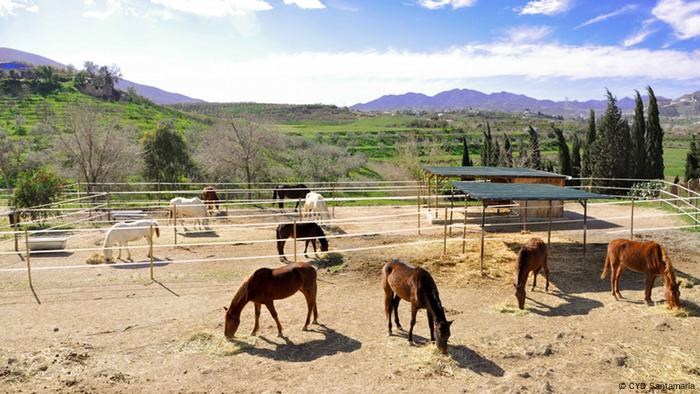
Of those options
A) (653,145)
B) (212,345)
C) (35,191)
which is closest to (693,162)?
(653,145)

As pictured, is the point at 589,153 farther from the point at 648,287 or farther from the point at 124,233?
the point at 124,233

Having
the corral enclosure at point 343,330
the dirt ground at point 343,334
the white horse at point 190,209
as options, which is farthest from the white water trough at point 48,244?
the white horse at point 190,209

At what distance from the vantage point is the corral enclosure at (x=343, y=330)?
5234mm

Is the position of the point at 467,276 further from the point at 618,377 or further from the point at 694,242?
the point at 694,242

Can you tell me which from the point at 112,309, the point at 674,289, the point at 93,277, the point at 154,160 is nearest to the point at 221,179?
the point at 154,160

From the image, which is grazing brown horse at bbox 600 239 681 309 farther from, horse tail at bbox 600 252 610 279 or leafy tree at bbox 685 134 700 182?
leafy tree at bbox 685 134 700 182

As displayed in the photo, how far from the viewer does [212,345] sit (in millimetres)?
6074

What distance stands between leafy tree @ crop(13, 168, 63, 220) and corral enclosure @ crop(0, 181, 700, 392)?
4.34 m

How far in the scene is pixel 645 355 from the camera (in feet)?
18.9

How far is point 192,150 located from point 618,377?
81.2ft

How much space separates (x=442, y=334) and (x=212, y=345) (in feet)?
10.2

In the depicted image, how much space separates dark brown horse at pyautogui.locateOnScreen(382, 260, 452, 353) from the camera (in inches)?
223

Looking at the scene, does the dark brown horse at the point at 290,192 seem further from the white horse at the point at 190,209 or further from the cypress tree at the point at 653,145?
the cypress tree at the point at 653,145

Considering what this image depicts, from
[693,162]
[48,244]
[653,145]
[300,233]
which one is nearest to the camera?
[300,233]
